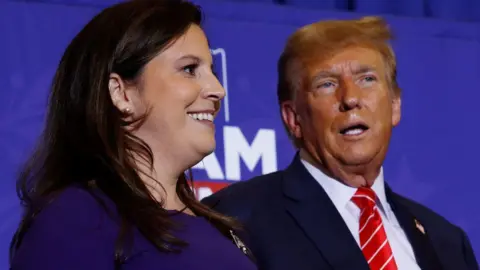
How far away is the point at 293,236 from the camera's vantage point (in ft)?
5.91

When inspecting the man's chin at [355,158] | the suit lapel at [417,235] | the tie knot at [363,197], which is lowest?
the suit lapel at [417,235]

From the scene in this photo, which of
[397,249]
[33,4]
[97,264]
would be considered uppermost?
[33,4]

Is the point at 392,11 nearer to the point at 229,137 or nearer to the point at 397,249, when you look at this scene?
the point at 229,137

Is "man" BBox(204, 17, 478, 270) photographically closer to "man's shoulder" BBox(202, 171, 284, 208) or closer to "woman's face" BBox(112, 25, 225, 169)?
"man's shoulder" BBox(202, 171, 284, 208)

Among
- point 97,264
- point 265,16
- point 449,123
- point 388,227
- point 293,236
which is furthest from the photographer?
point 449,123

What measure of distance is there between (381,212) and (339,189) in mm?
98

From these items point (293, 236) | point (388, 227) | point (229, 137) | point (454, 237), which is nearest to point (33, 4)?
point (229, 137)

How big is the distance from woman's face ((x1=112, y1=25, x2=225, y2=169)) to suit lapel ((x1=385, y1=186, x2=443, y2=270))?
66 cm

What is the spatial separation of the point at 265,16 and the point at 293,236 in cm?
72

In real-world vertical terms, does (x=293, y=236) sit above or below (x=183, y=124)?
below

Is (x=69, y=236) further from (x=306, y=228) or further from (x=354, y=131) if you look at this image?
(x=354, y=131)

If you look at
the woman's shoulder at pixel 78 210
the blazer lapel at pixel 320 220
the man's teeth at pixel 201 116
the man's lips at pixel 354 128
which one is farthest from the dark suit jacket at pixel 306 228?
the woman's shoulder at pixel 78 210

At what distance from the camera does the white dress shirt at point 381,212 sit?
190cm

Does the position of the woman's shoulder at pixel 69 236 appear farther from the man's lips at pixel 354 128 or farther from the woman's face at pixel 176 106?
the man's lips at pixel 354 128
